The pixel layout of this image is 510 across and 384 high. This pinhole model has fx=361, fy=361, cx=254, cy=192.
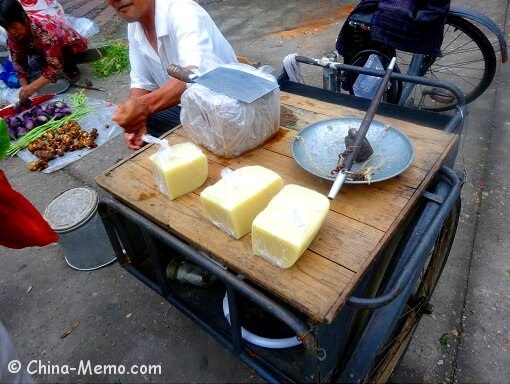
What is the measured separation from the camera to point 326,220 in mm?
1284

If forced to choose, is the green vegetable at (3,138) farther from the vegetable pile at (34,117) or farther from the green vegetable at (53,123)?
the vegetable pile at (34,117)

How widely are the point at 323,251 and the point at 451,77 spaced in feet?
12.4

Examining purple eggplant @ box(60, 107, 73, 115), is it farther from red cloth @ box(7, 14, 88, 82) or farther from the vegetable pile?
red cloth @ box(7, 14, 88, 82)

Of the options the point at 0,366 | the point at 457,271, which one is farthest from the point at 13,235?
the point at 457,271

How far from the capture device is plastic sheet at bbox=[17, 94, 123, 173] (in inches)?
142

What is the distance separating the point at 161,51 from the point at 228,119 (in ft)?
3.78

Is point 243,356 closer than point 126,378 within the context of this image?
Yes

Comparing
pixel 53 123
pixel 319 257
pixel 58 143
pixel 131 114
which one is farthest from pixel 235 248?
pixel 53 123

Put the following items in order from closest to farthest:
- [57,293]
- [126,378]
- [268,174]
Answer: [268,174], [126,378], [57,293]

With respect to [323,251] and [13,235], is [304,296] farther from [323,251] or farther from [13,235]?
[13,235]

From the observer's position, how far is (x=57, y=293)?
246 centimetres

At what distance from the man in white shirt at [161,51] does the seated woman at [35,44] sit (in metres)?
2.24

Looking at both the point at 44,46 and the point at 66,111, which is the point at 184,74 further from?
the point at 44,46

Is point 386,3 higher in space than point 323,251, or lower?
higher
